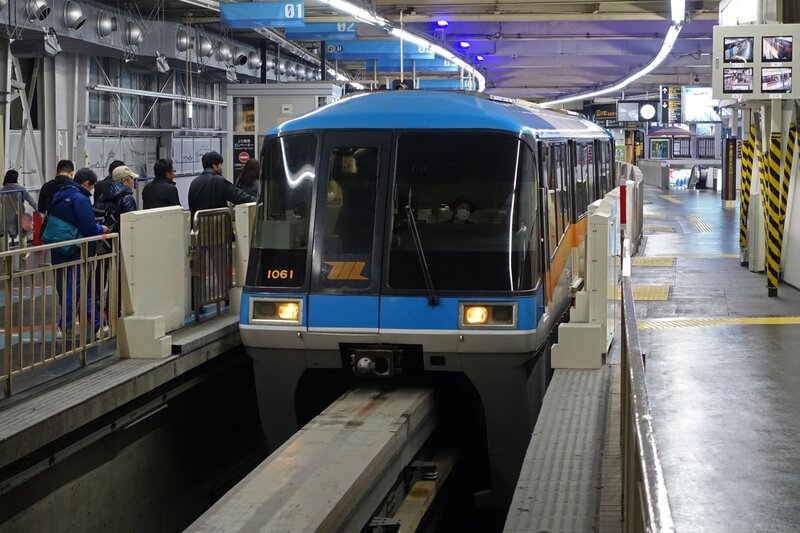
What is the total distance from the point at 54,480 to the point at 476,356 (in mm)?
2905

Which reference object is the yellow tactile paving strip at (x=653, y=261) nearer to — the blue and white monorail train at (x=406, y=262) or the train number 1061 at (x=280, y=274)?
the blue and white monorail train at (x=406, y=262)

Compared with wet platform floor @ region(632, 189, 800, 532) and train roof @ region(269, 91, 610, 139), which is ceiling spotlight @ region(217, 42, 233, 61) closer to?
wet platform floor @ region(632, 189, 800, 532)

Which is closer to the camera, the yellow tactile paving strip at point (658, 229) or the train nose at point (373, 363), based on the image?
the train nose at point (373, 363)

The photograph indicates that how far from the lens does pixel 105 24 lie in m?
17.8

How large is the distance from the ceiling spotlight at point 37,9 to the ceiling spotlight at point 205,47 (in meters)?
7.66

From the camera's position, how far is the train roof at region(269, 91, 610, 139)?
872cm

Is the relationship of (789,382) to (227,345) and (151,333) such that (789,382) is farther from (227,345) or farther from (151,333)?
(151,333)

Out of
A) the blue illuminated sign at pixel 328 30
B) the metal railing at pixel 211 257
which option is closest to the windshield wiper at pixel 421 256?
A: the metal railing at pixel 211 257

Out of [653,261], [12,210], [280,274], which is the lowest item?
[653,261]

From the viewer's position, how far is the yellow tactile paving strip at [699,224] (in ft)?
86.3

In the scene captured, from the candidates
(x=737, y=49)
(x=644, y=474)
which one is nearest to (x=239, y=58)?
(x=737, y=49)

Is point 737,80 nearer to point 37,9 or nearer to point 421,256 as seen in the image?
point 421,256

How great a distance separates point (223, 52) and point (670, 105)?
74.8 feet

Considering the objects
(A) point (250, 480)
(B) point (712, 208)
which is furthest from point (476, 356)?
(B) point (712, 208)
